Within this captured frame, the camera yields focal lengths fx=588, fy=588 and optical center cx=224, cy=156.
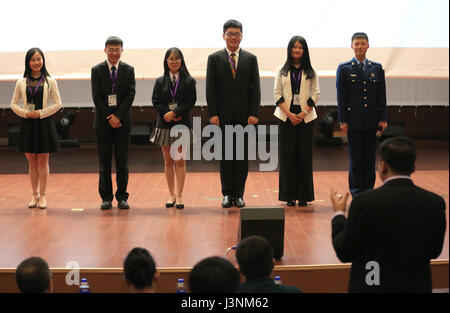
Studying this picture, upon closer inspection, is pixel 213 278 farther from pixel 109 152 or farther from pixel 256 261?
pixel 109 152

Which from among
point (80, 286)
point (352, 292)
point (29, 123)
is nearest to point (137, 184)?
point (29, 123)

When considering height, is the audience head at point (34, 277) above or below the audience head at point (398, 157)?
below

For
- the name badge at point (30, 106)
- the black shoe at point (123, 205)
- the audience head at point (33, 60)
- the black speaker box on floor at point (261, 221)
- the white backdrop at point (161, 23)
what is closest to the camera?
the black speaker box on floor at point (261, 221)

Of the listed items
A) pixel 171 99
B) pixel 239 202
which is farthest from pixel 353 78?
pixel 171 99

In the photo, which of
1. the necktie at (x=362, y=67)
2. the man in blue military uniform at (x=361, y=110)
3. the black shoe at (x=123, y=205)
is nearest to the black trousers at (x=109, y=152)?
the black shoe at (x=123, y=205)

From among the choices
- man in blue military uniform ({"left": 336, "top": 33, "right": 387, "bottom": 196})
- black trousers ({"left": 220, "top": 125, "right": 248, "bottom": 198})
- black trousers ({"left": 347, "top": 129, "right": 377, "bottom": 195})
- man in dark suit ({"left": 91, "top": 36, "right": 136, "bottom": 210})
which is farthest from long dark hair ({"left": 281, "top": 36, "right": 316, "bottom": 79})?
man in dark suit ({"left": 91, "top": 36, "right": 136, "bottom": 210})

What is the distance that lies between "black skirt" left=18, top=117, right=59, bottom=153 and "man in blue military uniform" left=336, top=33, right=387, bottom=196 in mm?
2288

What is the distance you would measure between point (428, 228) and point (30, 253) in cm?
238

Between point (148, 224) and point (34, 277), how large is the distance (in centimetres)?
217

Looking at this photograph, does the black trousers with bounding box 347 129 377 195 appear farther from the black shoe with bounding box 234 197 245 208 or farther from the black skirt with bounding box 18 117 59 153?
the black skirt with bounding box 18 117 59 153

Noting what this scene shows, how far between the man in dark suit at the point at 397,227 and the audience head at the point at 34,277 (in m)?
1.04

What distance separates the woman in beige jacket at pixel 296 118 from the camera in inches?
180

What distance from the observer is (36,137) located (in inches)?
180

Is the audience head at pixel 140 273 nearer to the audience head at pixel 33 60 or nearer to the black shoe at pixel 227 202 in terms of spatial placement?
the black shoe at pixel 227 202
